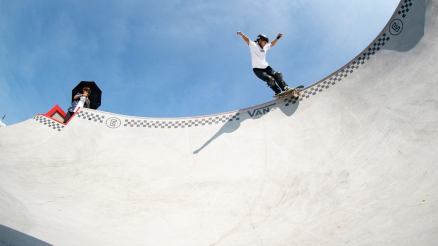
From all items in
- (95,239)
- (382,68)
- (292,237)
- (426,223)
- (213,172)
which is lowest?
(95,239)

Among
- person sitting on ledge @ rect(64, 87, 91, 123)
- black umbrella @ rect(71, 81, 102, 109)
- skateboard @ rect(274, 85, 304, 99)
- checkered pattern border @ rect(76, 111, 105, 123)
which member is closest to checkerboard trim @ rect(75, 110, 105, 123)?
checkered pattern border @ rect(76, 111, 105, 123)

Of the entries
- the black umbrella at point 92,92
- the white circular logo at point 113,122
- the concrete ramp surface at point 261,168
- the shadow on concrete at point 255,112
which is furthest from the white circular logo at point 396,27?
the black umbrella at point 92,92

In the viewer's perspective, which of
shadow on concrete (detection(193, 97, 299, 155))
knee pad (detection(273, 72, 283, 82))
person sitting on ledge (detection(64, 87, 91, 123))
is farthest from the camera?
person sitting on ledge (detection(64, 87, 91, 123))

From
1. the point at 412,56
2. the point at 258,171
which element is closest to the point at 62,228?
the point at 258,171

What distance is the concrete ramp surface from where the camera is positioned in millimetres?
5938

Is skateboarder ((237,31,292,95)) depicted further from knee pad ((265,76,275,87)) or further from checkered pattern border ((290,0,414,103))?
checkered pattern border ((290,0,414,103))

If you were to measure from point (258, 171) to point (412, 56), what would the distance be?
166 inches

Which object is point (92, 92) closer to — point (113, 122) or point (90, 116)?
point (90, 116)

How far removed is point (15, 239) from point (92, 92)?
6.62m

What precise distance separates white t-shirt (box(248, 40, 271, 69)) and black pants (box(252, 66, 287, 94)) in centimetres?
10

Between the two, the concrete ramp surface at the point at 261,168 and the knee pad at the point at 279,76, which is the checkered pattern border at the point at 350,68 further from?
the knee pad at the point at 279,76

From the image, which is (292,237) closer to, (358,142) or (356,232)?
(356,232)

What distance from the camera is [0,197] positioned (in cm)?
639

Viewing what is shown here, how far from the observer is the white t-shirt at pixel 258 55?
8.13 m
